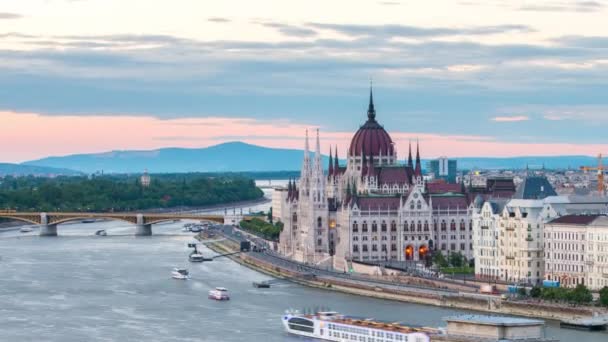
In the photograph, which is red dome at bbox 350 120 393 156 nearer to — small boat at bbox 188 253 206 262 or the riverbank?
the riverbank

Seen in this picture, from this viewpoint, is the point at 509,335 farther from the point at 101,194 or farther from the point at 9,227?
the point at 101,194

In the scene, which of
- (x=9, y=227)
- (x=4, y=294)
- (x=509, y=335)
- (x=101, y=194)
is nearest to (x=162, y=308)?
(x=4, y=294)

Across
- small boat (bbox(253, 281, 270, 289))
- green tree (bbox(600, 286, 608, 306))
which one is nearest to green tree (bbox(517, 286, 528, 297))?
green tree (bbox(600, 286, 608, 306))

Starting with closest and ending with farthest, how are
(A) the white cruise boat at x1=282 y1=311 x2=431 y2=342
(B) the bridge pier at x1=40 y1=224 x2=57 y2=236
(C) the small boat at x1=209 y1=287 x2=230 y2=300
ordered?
1. (A) the white cruise boat at x1=282 y1=311 x2=431 y2=342
2. (C) the small boat at x1=209 y1=287 x2=230 y2=300
3. (B) the bridge pier at x1=40 y1=224 x2=57 y2=236

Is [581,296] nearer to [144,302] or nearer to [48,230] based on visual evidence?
[144,302]

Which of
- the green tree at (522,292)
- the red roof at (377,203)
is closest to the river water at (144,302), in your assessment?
the green tree at (522,292)

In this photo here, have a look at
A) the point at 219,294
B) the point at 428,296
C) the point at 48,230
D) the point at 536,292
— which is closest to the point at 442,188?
the point at 428,296
